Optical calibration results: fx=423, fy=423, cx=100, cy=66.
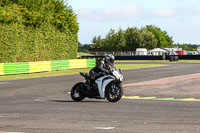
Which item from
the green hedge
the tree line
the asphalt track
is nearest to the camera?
the asphalt track

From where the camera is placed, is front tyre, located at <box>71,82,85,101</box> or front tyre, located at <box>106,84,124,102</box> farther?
front tyre, located at <box>71,82,85,101</box>

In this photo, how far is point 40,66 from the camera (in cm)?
3769

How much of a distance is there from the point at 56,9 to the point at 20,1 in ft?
23.3

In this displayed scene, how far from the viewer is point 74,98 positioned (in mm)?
14523

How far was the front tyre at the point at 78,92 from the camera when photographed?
14266 millimetres

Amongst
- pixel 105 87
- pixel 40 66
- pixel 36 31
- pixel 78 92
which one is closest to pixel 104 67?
pixel 105 87

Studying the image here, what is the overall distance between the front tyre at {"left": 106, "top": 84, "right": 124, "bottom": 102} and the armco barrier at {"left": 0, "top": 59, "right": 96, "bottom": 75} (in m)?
21.1

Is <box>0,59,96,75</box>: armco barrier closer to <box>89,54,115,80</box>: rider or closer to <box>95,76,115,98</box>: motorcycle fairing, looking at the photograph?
<box>95,76,115,98</box>: motorcycle fairing

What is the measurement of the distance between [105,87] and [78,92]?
1235 millimetres

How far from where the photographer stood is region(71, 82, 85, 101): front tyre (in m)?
14.3

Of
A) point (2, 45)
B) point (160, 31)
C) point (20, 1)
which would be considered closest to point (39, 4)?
point (20, 1)

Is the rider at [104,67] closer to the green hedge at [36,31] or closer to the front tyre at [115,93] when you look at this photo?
the front tyre at [115,93]

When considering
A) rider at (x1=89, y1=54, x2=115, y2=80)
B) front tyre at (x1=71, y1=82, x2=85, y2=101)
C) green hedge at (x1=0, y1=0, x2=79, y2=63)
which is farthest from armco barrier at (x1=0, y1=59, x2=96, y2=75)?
rider at (x1=89, y1=54, x2=115, y2=80)

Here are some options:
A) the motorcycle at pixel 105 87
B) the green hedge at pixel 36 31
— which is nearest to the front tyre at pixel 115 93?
the motorcycle at pixel 105 87
